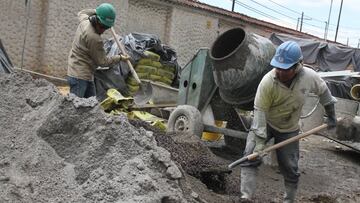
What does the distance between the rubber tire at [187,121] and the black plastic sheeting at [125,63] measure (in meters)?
2.00

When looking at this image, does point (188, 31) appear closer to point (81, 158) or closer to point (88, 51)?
point (88, 51)

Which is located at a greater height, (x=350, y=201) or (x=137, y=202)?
(x=137, y=202)

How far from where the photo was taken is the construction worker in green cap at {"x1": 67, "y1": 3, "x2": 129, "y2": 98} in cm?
545

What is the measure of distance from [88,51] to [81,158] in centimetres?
238

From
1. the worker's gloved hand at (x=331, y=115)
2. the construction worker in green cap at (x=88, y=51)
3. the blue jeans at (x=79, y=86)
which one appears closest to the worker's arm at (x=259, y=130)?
the worker's gloved hand at (x=331, y=115)

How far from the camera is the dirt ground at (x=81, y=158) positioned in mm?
3148

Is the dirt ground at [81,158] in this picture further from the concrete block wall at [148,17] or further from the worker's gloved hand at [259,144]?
the concrete block wall at [148,17]

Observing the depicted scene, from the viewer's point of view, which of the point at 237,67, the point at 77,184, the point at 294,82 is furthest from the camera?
the point at 237,67

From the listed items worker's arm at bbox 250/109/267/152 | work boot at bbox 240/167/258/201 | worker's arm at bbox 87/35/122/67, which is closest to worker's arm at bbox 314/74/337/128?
worker's arm at bbox 250/109/267/152

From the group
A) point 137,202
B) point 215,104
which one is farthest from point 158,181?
point 215,104

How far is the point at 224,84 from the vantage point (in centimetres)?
639

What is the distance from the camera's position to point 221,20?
16.9 metres

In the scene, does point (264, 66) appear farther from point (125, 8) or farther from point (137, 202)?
point (125, 8)

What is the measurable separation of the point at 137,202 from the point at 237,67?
136 inches
